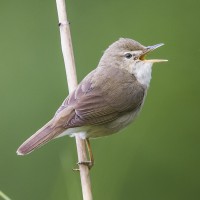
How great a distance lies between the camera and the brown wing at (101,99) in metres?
5.30

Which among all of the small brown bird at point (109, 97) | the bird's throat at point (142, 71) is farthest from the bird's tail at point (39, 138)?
the bird's throat at point (142, 71)

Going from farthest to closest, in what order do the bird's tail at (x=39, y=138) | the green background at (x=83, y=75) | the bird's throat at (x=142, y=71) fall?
the green background at (x=83, y=75)
the bird's throat at (x=142, y=71)
the bird's tail at (x=39, y=138)

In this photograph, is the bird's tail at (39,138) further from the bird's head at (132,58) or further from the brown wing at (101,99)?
the bird's head at (132,58)

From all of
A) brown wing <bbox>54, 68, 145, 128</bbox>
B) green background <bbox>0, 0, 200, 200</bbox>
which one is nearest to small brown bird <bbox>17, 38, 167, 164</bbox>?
brown wing <bbox>54, 68, 145, 128</bbox>

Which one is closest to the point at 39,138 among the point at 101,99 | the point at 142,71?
the point at 101,99

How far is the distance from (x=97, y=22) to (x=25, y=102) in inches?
44.3

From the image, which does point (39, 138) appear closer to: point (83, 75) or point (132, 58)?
point (132, 58)

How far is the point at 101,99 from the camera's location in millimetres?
5453

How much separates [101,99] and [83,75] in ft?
3.87

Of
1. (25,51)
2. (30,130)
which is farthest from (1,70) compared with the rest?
(30,130)

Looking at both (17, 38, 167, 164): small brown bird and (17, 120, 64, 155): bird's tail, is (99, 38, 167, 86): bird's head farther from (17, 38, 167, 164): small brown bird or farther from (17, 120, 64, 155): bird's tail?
(17, 120, 64, 155): bird's tail

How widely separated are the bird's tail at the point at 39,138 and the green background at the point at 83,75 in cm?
87

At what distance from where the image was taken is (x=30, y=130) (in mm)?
6359

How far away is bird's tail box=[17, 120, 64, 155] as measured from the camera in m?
4.90
